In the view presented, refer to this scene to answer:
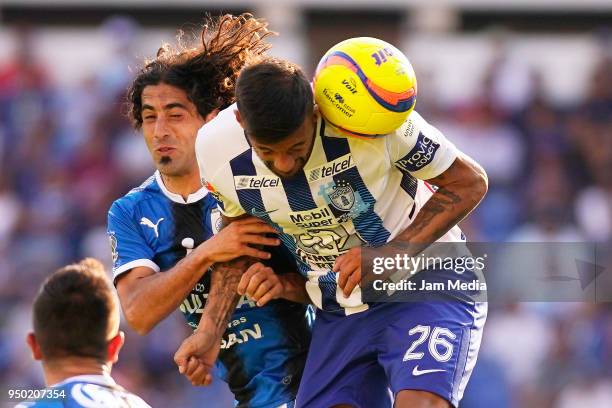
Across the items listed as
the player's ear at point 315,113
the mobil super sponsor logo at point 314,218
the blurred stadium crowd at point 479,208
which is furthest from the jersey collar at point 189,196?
the blurred stadium crowd at point 479,208

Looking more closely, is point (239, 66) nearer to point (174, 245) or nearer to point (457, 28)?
point (174, 245)

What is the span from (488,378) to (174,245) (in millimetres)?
5282

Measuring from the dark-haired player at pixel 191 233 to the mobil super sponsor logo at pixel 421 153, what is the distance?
2.53ft

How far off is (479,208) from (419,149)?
254 inches

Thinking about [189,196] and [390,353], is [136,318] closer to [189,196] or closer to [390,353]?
[189,196]

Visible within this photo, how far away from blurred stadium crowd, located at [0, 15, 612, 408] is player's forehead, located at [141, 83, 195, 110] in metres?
4.86

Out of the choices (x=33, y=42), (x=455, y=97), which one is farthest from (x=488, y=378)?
(x=33, y=42)

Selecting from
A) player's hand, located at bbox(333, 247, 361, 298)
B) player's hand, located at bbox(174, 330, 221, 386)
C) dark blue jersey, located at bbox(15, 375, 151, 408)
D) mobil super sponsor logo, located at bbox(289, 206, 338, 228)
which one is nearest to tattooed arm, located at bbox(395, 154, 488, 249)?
player's hand, located at bbox(333, 247, 361, 298)

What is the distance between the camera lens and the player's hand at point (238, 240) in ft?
17.9

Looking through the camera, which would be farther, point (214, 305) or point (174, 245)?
point (174, 245)

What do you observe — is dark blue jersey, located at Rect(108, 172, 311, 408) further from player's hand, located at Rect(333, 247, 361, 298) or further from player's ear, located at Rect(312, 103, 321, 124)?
player's ear, located at Rect(312, 103, 321, 124)

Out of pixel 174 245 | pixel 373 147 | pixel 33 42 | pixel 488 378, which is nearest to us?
pixel 373 147

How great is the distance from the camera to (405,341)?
5.38m

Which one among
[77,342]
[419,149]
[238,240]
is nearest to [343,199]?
[419,149]
